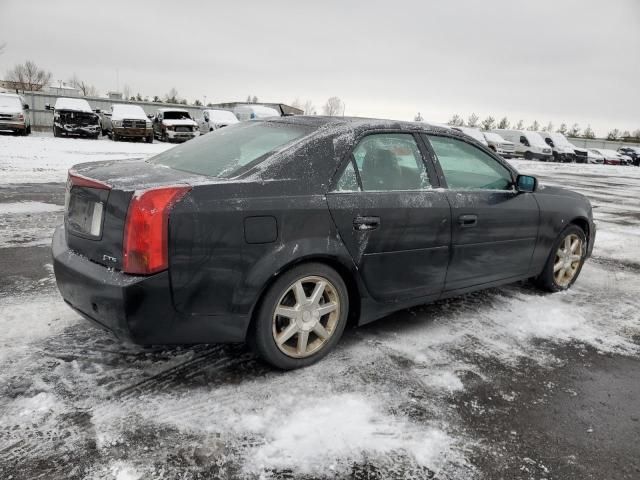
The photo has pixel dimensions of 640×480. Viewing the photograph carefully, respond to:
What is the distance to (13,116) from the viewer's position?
20047 mm

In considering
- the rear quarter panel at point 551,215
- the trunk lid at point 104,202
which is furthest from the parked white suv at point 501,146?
the trunk lid at point 104,202

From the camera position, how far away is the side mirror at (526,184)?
409cm

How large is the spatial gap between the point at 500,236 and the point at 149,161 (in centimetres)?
267

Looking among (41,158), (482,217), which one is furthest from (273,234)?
(41,158)

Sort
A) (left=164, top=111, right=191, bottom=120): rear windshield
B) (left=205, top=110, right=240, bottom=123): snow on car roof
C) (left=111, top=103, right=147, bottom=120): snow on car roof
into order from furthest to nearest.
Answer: (left=205, top=110, right=240, bottom=123): snow on car roof, (left=164, top=111, right=191, bottom=120): rear windshield, (left=111, top=103, right=147, bottom=120): snow on car roof

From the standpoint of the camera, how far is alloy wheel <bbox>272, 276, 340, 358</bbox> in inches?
115

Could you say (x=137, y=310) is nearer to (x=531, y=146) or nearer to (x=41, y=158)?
(x=41, y=158)

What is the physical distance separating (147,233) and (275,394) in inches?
42.9

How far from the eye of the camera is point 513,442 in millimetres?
2457

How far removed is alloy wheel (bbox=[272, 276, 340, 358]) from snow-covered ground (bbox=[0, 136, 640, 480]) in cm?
17

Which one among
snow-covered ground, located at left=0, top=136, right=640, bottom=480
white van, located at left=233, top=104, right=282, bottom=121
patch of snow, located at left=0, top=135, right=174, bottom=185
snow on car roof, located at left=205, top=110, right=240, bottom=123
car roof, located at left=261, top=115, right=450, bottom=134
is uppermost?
white van, located at left=233, top=104, right=282, bottom=121

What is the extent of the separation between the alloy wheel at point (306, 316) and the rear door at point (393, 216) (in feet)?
0.91

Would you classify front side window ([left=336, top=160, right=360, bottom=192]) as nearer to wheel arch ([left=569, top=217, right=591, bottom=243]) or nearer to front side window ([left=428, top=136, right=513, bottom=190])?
front side window ([left=428, top=136, right=513, bottom=190])

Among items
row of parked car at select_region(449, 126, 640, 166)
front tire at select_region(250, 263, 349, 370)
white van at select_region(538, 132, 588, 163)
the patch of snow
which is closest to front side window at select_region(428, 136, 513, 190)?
front tire at select_region(250, 263, 349, 370)
